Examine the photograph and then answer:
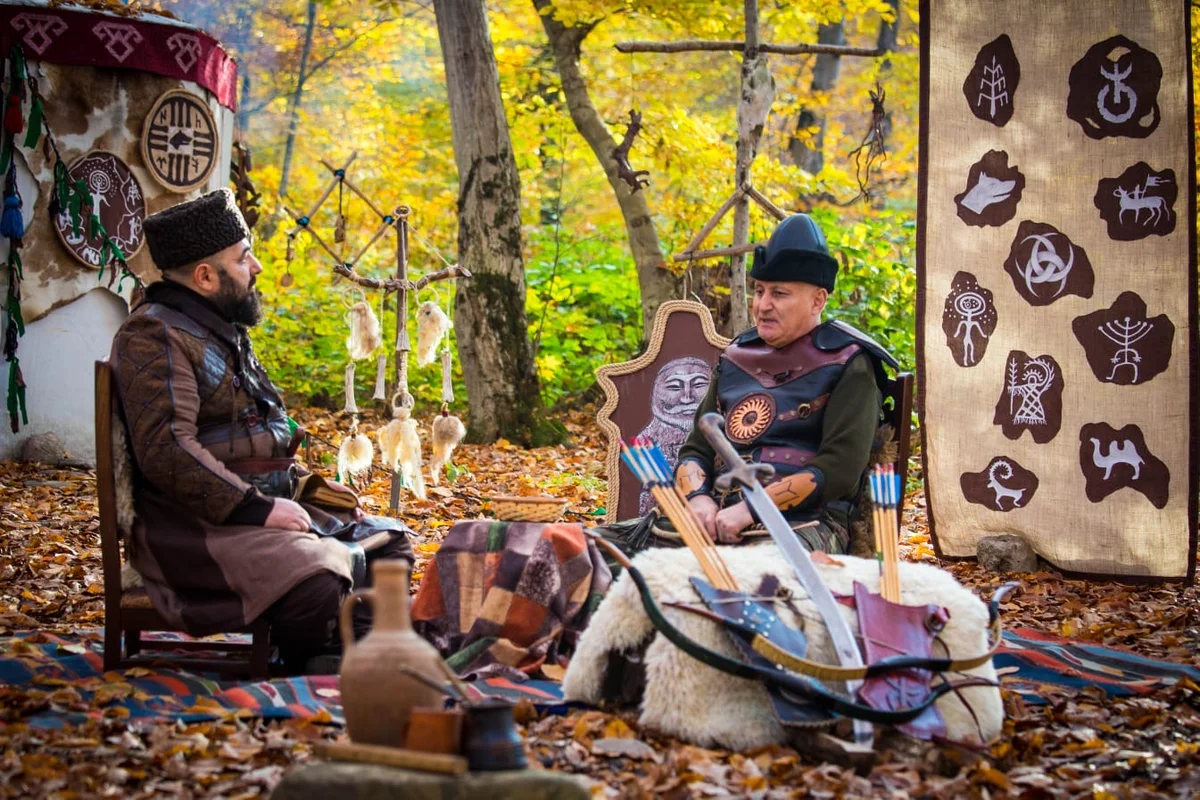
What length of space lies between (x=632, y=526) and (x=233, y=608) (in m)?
1.50

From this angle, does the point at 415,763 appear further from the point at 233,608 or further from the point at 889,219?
the point at 889,219

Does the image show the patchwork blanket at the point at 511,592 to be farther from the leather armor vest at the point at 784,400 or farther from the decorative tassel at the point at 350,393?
the decorative tassel at the point at 350,393

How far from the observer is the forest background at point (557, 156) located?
10.8 m

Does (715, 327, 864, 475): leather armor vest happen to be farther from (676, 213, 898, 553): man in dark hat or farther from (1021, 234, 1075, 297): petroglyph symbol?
(1021, 234, 1075, 297): petroglyph symbol

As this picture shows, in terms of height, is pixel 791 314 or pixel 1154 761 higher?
pixel 791 314

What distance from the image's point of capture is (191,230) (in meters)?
4.20

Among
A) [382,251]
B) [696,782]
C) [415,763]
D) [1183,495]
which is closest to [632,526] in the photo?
[696,782]

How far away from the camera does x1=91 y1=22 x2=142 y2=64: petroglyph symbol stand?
8.12 meters

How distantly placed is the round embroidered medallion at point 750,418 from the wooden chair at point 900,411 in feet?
1.64

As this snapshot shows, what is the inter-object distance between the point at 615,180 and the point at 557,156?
3.68 meters

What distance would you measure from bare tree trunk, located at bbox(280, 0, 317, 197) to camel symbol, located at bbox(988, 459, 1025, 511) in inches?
453

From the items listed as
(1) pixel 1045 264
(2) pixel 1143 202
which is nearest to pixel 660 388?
(1) pixel 1045 264

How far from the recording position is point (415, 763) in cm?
248

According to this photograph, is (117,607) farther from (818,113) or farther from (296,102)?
(296,102)
